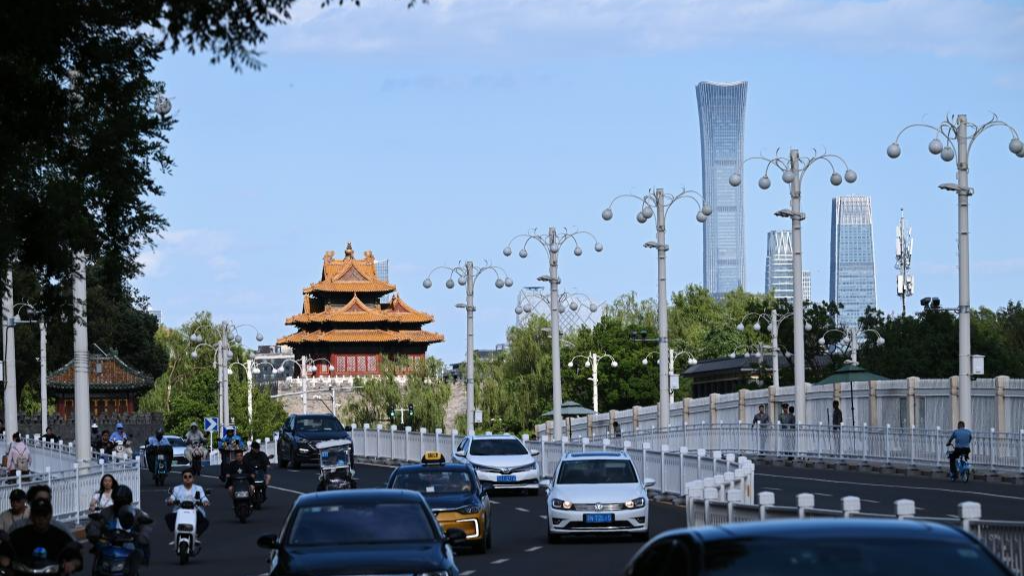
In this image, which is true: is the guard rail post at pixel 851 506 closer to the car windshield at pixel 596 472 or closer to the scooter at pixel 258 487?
the car windshield at pixel 596 472

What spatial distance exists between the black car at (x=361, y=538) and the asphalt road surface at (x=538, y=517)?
636 centimetres

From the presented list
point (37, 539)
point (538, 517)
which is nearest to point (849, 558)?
point (37, 539)

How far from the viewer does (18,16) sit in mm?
14039

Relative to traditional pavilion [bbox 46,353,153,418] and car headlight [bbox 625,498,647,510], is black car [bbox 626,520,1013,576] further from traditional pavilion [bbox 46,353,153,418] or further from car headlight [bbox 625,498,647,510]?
traditional pavilion [bbox 46,353,153,418]

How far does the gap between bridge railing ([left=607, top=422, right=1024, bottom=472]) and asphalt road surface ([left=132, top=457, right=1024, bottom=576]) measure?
4.23 feet

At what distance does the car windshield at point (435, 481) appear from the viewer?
2841cm

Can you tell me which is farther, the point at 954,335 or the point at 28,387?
the point at 28,387

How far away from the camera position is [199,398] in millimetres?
133250

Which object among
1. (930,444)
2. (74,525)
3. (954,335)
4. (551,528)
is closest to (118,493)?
(551,528)

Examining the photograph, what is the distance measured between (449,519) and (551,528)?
2829 mm

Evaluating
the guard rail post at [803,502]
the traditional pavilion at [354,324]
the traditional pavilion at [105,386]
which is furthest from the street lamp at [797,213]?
the traditional pavilion at [354,324]

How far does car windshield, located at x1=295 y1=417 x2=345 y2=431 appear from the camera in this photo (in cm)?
5950

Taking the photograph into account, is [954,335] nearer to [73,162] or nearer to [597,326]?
[597,326]

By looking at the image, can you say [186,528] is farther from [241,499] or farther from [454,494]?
[241,499]
